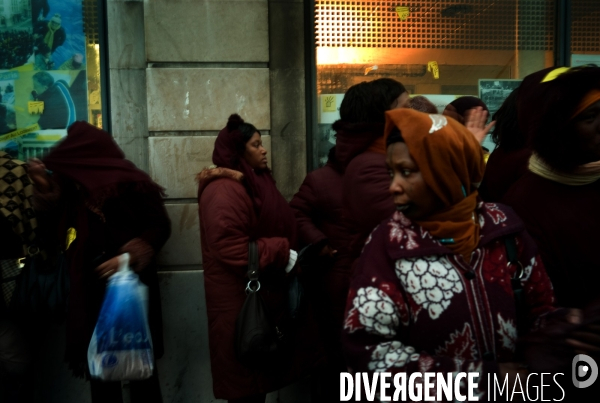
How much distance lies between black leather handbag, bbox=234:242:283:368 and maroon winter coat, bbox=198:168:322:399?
68mm

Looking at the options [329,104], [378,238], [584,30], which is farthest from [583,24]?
[378,238]

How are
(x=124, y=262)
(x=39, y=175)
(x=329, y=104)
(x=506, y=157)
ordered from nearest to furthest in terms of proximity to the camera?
(x=506, y=157)
(x=124, y=262)
(x=39, y=175)
(x=329, y=104)

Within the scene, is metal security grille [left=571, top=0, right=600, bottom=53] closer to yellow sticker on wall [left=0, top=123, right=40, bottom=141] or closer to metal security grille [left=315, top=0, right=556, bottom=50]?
metal security grille [left=315, top=0, right=556, bottom=50]

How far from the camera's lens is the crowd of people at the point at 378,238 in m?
2.05

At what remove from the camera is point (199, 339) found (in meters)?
4.98

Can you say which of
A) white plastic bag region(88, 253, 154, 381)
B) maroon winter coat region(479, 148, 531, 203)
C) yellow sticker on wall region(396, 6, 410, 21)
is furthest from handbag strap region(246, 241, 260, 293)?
yellow sticker on wall region(396, 6, 410, 21)

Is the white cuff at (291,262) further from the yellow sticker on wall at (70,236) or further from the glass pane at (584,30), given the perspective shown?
the glass pane at (584,30)

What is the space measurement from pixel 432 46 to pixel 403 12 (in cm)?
39

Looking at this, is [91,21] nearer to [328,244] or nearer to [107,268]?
[107,268]

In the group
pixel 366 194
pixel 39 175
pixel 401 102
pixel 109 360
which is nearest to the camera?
pixel 366 194

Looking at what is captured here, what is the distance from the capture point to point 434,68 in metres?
5.48

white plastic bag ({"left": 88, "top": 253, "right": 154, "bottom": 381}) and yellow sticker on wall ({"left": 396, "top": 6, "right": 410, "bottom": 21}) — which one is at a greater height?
yellow sticker on wall ({"left": 396, "top": 6, "right": 410, "bottom": 21})

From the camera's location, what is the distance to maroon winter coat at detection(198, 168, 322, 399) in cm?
375

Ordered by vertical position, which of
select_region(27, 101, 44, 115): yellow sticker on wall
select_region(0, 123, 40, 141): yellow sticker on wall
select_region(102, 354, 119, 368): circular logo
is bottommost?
select_region(102, 354, 119, 368): circular logo
